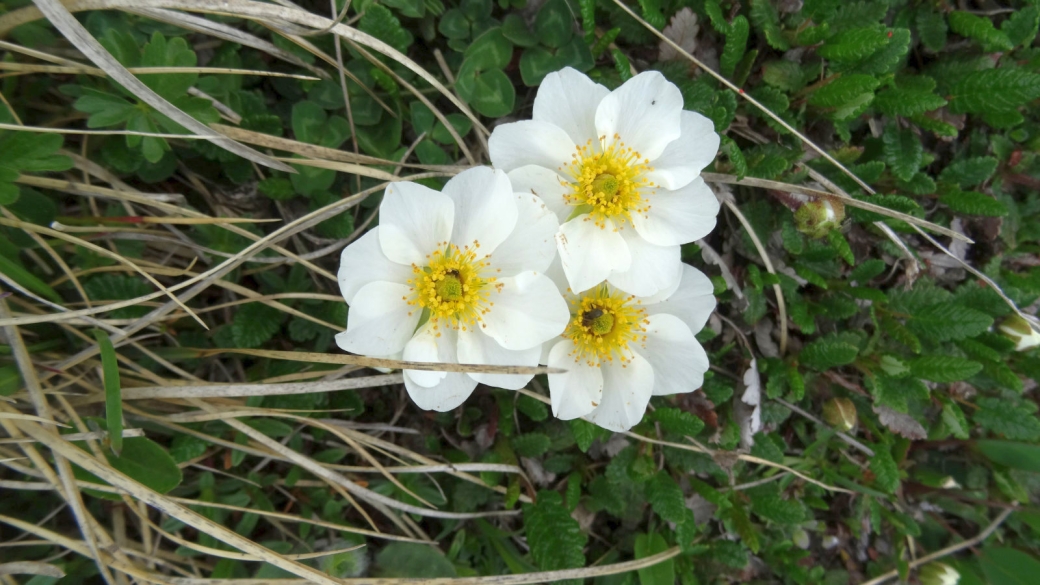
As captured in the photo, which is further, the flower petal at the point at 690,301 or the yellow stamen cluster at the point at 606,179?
the flower petal at the point at 690,301

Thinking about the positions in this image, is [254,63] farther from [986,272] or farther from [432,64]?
[986,272]

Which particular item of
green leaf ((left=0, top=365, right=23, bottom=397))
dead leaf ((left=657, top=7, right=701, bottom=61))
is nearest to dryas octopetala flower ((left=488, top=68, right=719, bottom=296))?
dead leaf ((left=657, top=7, right=701, bottom=61))

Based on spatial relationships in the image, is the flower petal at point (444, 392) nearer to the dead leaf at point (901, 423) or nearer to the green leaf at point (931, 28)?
the dead leaf at point (901, 423)

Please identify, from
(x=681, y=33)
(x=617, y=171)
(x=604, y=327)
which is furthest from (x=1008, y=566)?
(x=681, y=33)

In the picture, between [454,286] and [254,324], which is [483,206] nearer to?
[454,286]

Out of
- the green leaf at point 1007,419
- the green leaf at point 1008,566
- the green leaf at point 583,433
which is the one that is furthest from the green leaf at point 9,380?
the green leaf at point 1008,566

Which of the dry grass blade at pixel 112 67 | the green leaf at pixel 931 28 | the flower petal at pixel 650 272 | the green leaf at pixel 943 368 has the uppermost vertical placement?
the green leaf at pixel 931 28

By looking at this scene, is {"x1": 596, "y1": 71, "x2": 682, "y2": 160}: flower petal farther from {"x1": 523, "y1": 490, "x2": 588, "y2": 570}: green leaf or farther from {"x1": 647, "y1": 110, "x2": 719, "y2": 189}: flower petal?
{"x1": 523, "y1": 490, "x2": 588, "y2": 570}: green leaf
